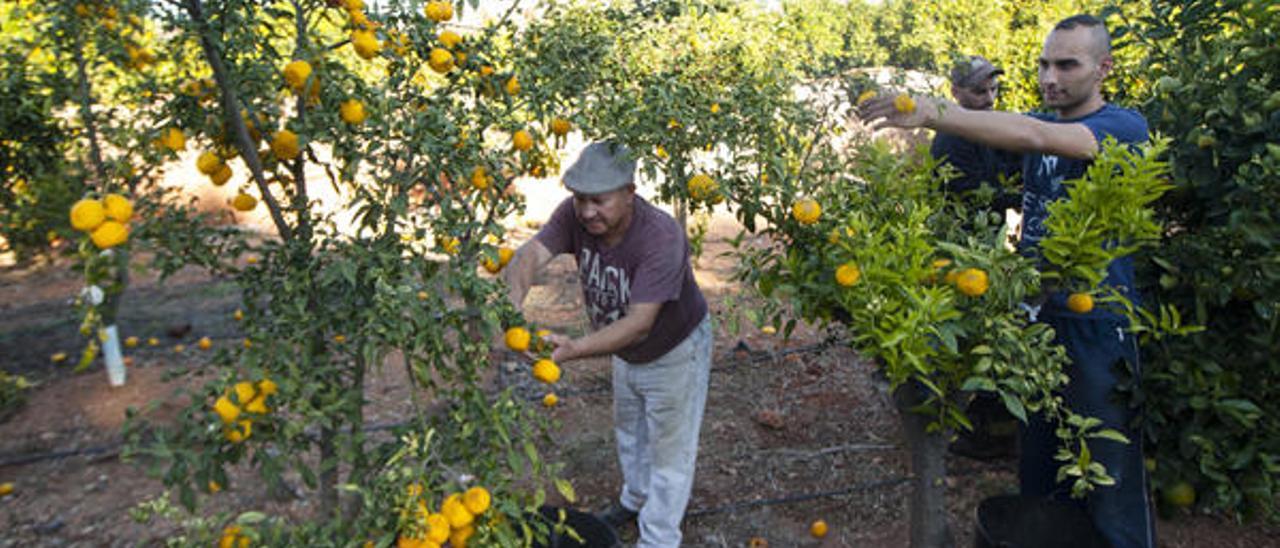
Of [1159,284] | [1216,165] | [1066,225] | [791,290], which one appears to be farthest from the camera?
[1159,284]

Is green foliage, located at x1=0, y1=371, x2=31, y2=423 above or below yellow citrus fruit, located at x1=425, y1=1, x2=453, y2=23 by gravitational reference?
below

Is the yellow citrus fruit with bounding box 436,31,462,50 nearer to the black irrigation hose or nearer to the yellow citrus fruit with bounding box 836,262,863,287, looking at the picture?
the yellow citrus fruit with bounding box 836,262,863,287

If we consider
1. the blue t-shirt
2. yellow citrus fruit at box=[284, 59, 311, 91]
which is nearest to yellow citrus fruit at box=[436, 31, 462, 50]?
yellow citrus fruit at box=[284, 59, 311, 91]

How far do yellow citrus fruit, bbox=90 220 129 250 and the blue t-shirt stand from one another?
208 cm

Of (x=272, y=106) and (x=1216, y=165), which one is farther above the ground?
(x=272, y=106)

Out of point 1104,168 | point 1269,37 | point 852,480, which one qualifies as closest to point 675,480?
point 852,480

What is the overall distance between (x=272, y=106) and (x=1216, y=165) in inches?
104

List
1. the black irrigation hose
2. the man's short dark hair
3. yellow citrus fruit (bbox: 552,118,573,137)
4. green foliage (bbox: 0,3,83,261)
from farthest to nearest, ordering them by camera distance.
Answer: the black irrigation hose, green foliage (bbox: 0,3,83,261), the man's short dark hair, yellow citrus fruit (bbox: 552,118,573,137)

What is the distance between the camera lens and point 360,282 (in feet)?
5.64

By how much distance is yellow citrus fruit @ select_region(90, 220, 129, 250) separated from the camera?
137cm

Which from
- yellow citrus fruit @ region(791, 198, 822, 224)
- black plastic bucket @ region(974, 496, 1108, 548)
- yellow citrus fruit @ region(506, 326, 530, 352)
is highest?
yellow citrus fruit @ region(791, 198, 822, 224)

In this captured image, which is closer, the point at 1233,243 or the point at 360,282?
the point at 360,282

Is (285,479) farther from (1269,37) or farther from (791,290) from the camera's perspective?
(1269,37)

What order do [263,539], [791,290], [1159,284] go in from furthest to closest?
1. [1159,284]
2. [791,290]
3. [263,539]
